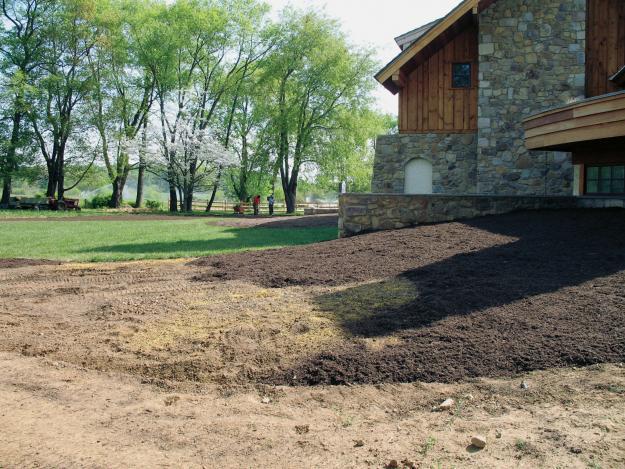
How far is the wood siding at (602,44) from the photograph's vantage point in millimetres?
15867

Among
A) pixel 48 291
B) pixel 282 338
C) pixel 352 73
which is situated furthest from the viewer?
pixel 352 73

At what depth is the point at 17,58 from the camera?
38688 mm

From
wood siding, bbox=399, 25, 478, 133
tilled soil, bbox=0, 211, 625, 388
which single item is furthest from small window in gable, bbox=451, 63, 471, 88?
tilled soil, bbox=0, 211, 625, 388

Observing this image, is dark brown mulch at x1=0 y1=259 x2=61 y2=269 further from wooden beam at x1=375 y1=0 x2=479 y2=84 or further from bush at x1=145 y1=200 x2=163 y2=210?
bush at x1=145 y1=200 x2=163 y2=210

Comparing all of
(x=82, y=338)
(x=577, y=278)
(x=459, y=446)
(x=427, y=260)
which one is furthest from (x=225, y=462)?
(x=427, y=260)

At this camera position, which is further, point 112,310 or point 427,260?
point 427,260

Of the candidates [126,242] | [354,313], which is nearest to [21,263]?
[126,242]

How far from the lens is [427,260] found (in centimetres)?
830

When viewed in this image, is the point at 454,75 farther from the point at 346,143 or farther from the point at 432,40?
the point at 346,143

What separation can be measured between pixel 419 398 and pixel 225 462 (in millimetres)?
1602

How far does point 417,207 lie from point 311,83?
27.9m

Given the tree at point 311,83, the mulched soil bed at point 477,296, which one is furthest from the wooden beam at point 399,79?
the tree at point 311,83

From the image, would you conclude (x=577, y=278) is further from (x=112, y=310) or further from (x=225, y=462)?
(x=112, y=310)

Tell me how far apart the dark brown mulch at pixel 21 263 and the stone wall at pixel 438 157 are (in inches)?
397
